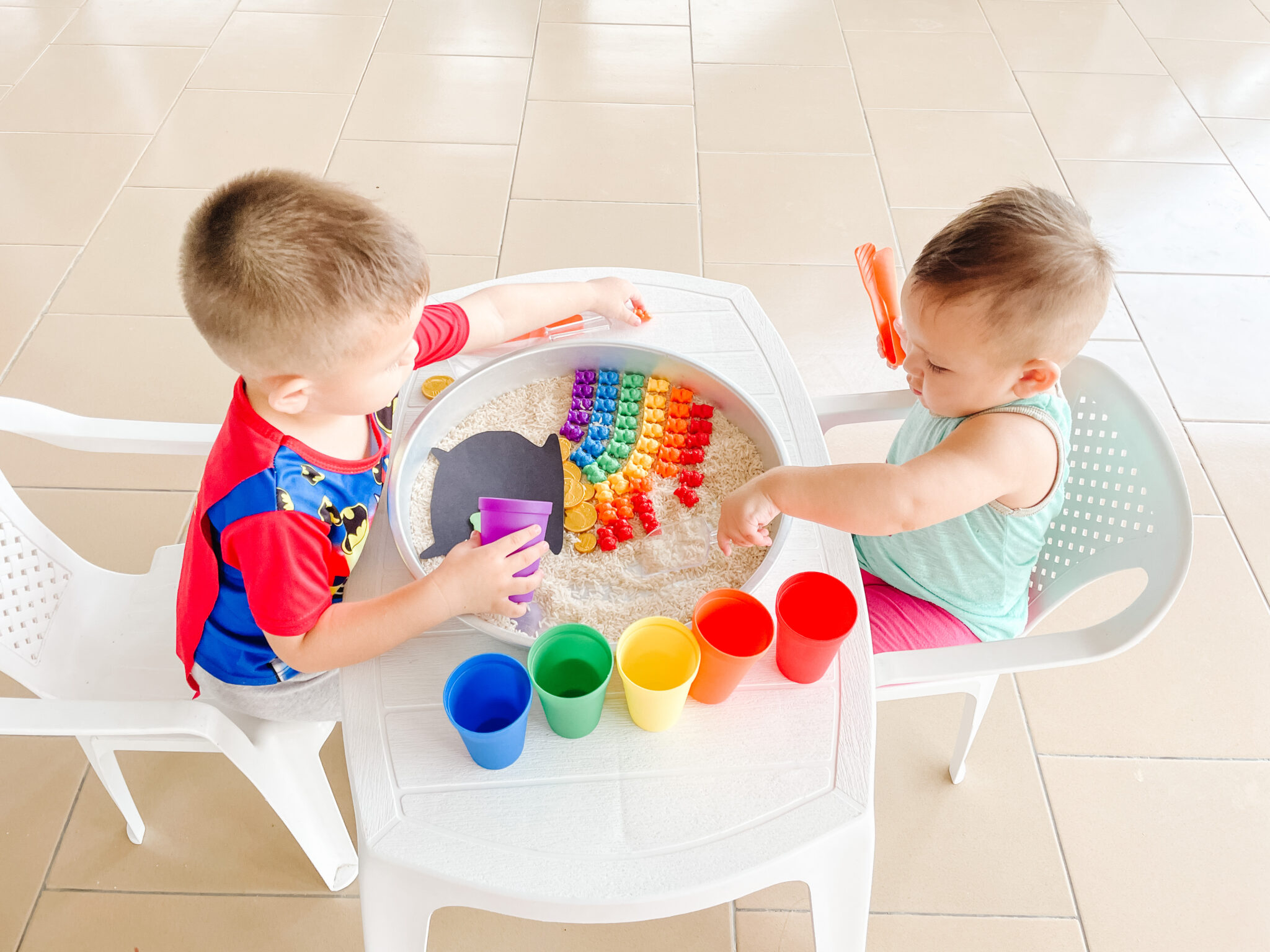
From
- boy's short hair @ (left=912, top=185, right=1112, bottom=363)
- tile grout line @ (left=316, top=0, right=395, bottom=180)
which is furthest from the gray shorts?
tile grout line @ (left=316, top=0, right=395, bottom=180)

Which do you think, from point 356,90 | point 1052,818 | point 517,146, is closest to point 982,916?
point 1052,818

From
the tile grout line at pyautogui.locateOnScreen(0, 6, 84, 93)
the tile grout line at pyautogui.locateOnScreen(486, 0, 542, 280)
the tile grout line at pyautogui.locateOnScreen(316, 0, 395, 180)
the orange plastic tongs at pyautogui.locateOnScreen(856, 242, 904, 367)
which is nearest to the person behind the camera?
the orange plastic tongs at pyautogui.locateOnScreen(856, 242, 904, 367)

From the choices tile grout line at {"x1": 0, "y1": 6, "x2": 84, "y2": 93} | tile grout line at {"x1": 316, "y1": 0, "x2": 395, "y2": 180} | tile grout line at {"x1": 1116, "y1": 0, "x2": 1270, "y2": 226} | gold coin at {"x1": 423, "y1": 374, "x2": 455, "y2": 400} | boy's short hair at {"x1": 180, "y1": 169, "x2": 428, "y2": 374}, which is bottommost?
tile grout line at {"x1": 1116, "y1": 0, "x2": 1270, "y2": 226}

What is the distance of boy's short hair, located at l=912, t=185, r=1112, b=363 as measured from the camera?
0.81 m

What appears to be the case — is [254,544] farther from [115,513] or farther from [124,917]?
[115,513]

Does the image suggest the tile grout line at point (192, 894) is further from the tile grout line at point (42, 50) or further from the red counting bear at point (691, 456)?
the tile grout line at point (42, 50)

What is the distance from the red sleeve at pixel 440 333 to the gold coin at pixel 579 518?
25 centimetres

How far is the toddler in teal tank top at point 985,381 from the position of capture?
82 cm

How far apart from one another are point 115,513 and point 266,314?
116 cm

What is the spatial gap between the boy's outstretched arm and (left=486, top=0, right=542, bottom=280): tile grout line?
3.24ft

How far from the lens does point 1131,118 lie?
2.61 metres

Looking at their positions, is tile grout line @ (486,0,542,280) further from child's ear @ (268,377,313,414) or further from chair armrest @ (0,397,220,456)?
child's ear @ (268,377,313,414)

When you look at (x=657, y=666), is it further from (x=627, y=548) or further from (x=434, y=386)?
(x=434, y=386)

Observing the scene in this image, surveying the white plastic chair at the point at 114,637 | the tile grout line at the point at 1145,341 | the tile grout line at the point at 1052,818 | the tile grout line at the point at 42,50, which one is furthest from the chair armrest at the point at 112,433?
the tile grout line at the point at 42,50
